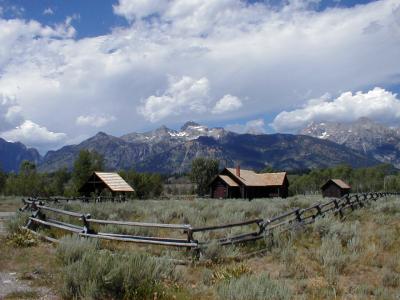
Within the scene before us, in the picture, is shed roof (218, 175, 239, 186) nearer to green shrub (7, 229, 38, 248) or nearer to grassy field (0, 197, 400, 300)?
grassy field (0, 197, 400, 300)

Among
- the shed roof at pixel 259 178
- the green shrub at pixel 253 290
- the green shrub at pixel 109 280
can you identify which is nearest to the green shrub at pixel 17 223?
the green shrub at pixel 109 280

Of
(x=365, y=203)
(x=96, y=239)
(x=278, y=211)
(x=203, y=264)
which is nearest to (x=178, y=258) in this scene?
(x=203, y=264)

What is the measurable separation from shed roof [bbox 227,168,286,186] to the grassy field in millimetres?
53034

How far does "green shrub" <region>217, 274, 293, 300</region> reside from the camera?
755 cm

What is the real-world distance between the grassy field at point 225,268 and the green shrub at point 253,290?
2 centimetres

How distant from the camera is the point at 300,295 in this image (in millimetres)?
8836

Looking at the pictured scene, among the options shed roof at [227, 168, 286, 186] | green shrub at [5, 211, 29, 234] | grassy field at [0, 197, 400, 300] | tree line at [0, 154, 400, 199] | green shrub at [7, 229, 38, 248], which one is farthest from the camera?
tree line at [0, 154, 400, 199]

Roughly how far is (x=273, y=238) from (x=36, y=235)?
8.10 m

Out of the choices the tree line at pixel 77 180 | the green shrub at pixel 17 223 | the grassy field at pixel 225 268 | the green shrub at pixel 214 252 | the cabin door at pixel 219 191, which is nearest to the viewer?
the grassy field at pixel 225 268

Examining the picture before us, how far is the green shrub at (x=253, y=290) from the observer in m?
7.55

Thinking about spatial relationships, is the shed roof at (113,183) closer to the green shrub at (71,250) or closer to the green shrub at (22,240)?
the green shrub at (22,240)

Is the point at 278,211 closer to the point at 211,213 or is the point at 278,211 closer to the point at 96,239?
the point at 211,213

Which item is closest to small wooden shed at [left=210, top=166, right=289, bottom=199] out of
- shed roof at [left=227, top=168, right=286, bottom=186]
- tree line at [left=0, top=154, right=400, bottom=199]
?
shed roof at [left=227, top=168, right=286, bottom=186]

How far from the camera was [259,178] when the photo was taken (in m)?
73.6
